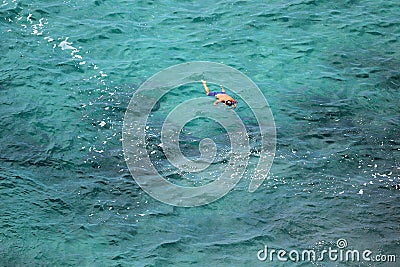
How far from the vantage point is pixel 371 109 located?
17.1 m

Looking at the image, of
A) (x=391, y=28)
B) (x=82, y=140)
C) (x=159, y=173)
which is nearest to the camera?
(x=159, y=173)

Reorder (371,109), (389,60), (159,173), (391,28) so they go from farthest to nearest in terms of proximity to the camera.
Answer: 1. (391,28)
2. (389,60)
3. (371,109)
4. (159,173)

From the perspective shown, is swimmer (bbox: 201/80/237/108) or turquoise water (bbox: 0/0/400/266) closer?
turquoise water (bbox: 0/0/400/266)

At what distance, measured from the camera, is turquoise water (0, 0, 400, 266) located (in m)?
13.5

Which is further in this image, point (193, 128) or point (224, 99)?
point (224, 99)

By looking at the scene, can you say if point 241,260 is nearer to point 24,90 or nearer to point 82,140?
point 82,140

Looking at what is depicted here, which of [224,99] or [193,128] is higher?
[224,99]

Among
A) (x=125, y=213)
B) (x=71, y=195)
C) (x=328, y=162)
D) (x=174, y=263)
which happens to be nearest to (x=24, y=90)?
(x=71, y=195)

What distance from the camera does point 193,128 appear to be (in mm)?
16422

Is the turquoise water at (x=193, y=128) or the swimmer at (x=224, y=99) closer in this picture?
the turquoise water at (x=193, y=128)

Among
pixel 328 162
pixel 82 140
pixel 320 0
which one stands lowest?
pixel 328 162

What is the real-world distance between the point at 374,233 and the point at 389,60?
24.3ft

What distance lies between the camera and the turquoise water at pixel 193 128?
1345 centimetres

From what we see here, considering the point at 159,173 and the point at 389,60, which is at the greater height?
the point at 389,60
